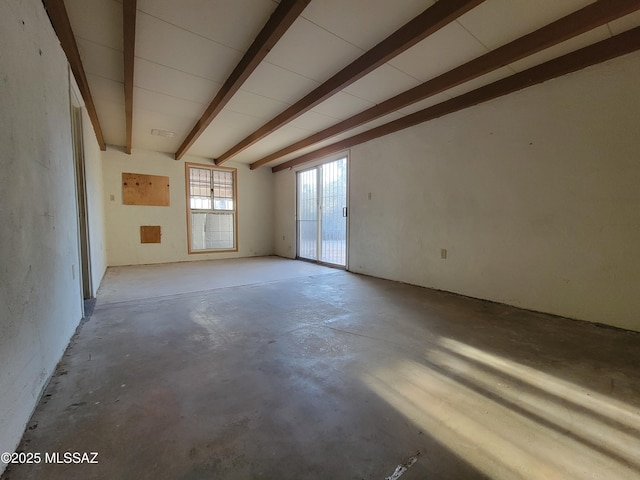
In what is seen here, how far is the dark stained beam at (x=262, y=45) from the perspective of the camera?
6.32 ft

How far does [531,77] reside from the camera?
2.79 metres

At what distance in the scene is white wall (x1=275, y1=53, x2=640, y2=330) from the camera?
2396 millimetres

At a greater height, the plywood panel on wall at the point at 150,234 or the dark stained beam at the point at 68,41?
the dark stained beam at the point at 68,41

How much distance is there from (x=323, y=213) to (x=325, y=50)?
3.71 meters

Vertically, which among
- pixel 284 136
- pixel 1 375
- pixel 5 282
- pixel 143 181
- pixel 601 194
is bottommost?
pixel 1 375

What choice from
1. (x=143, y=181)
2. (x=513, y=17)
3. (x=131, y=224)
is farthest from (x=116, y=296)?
(x=513, y=17)

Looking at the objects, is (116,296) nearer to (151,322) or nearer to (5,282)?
(151,322)

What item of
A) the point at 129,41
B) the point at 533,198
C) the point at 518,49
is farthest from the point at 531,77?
the point at 129,41

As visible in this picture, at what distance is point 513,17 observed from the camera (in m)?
2.09

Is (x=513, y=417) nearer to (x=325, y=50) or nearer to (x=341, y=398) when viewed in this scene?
(x=341, y=398)

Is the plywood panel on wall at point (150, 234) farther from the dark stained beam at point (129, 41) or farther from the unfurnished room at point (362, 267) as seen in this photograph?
the dark stained beam at point (129, 41)

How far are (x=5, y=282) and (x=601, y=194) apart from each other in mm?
4099

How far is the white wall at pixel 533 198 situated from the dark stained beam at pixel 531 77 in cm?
7

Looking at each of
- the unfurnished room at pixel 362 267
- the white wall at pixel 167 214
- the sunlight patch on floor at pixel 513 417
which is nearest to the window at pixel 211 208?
the white wall at pixel 167 214
